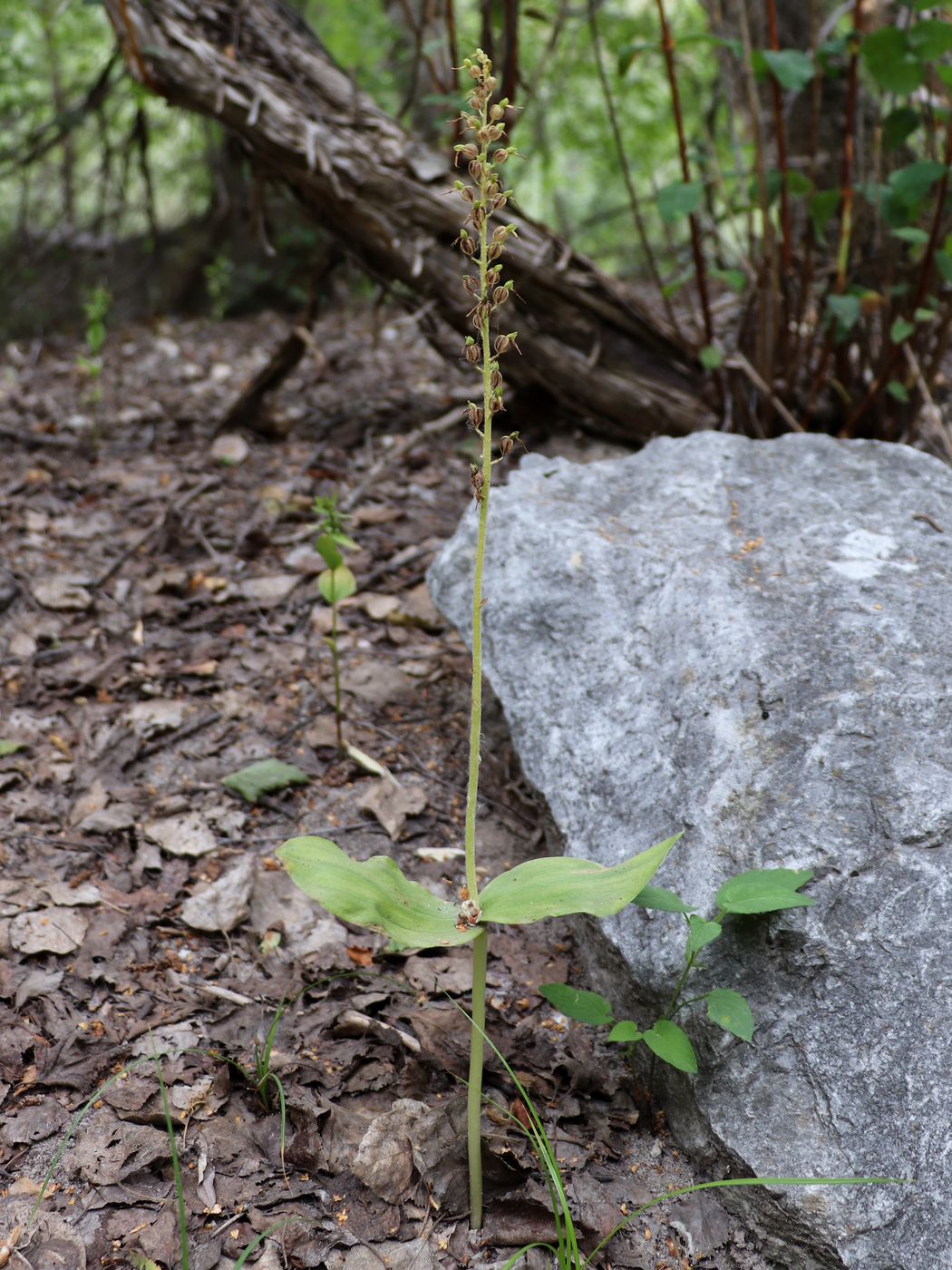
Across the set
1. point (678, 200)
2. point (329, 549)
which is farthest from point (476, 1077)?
point (678, 200)

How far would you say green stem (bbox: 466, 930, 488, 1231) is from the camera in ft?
5.04

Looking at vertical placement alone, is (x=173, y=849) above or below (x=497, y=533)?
below

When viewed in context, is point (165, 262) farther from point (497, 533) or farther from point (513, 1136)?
point (513, 1136)

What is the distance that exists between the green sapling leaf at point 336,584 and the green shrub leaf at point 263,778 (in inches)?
17.5

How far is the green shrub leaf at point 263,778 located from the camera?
2463 mm

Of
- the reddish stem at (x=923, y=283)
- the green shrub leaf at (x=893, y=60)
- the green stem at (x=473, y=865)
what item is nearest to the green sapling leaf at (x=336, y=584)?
the green stem at (x=473, y=865)

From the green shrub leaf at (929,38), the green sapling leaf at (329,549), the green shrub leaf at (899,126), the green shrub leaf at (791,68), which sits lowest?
the green sapling leaf at (329,549)

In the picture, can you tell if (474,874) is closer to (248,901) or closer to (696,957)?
(696,957)

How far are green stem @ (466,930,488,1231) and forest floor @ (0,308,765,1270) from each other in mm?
48

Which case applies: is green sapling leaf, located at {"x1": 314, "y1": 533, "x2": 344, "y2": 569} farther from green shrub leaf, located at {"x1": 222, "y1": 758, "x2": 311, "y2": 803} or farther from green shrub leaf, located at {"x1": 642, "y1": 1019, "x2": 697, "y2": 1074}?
green shrub leaf, located at {"x1": 642, "y1": 1019, "x2": 697, "y2": 1074}

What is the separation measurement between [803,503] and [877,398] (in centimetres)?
117

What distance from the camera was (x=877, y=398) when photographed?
346 cm

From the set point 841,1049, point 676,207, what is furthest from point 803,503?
point 841,1049

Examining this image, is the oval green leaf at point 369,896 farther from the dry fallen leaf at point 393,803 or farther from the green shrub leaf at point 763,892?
the dry fallen leaf at point 393,803
